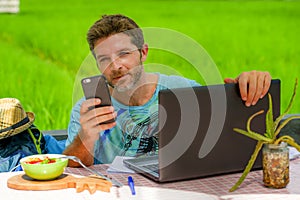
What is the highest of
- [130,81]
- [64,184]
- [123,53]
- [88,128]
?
[123,53]

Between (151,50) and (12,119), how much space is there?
5.99m

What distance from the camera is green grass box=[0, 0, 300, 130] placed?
22.1 ft

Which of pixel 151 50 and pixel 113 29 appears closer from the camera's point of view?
pixel 113 29

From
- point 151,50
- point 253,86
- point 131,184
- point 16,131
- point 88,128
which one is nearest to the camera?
point 131,184

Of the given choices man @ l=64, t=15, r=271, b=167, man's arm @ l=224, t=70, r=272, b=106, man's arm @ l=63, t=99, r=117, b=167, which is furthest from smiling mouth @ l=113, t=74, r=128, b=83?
man's arm @ l=224, t=70, r=272, b=106

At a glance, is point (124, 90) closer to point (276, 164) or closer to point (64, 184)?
point (64, 184)

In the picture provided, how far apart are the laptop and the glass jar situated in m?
0.16

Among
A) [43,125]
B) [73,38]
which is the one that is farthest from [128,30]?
[73,38]

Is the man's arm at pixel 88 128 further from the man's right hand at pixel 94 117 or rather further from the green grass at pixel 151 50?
the green grass at pixel 151 50

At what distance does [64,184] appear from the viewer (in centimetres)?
201

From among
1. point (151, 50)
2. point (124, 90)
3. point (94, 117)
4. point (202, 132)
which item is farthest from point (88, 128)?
point (151, 50)

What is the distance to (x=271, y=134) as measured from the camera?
6.61ft

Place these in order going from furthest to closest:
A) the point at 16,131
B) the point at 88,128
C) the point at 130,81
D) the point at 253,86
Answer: the point at 130,81 → the point at 16,131 → the point at 88,128 → the point at 253,86

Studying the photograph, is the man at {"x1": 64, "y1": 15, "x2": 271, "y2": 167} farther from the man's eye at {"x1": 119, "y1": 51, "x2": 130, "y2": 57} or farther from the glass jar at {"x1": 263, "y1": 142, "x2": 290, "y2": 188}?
the glass jar at {"x1": 263, "y1": 142, "x2": 290, "y2": 188}
